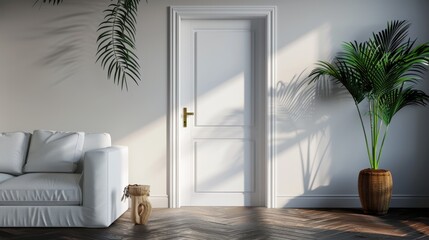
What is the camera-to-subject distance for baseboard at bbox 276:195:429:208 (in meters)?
4.77

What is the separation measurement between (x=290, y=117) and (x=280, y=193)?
0.76 m

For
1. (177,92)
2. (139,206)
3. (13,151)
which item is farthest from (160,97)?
(13,151)

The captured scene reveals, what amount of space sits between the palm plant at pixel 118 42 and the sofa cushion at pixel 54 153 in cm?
76

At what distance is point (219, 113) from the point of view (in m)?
4.89

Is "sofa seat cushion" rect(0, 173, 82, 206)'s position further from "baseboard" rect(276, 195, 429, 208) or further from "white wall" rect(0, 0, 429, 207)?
"baseboard" rect(276, 195, 429, 208)

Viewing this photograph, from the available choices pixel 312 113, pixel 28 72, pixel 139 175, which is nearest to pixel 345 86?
pixel 312 113

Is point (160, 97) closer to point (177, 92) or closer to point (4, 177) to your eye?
point (177, 92)

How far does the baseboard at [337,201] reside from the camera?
477 centimetres

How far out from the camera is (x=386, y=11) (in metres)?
4.80

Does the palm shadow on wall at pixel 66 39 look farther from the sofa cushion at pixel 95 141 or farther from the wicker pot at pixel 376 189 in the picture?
the wicker pot at pixel 376 189

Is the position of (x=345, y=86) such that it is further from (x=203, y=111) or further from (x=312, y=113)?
(x=203, y=111)

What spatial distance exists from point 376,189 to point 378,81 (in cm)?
98

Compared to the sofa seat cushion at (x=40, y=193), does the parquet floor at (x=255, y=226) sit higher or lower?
lower

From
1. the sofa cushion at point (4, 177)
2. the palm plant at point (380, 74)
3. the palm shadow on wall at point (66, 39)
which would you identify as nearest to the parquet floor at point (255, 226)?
the sofa cushion at point (4, 177)
